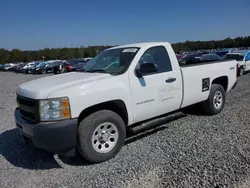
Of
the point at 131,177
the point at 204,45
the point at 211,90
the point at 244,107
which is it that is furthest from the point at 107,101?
the point at 204,45

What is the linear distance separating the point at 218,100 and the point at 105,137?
3654 millimetres

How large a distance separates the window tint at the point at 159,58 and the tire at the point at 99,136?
1.37 m

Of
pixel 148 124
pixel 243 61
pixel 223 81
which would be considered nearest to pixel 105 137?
pixel 148 124

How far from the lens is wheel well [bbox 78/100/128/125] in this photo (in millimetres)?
3816

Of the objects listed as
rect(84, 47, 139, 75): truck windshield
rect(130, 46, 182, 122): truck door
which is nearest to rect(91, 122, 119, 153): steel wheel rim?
rect(130, 46, 182, 122): truck door

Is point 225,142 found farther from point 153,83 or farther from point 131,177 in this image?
point 131,177

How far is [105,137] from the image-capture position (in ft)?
12.9

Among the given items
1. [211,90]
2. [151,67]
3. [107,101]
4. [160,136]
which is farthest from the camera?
[211,90]

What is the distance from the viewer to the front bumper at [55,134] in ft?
11.1

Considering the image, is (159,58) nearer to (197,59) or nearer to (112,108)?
(112,108)

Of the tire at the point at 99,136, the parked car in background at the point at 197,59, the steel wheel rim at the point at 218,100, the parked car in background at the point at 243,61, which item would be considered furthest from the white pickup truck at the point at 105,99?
the parked car in background at the point at 243,61

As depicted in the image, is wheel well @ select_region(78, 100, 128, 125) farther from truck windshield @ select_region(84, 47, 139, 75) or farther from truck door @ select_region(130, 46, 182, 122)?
truck windshield @ select_region(84, 47, 139, 75)

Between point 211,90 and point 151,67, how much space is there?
7.61 feet

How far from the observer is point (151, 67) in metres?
4.33
